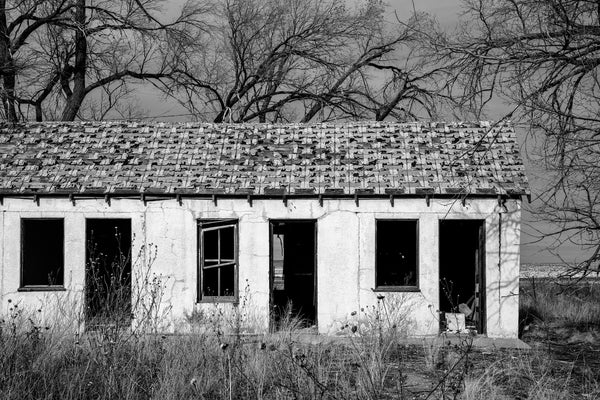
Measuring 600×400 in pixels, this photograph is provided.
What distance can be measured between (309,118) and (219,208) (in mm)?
15053

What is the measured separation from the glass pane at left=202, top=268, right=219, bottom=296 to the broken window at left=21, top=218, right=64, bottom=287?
10.7 feet

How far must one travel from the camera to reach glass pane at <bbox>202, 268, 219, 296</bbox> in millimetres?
15742

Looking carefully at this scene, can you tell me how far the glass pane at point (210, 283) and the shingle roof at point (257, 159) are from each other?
1964mm

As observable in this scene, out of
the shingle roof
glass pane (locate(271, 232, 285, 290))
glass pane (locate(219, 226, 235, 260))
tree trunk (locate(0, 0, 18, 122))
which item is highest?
tree trunk (locate(0, 0, 18, 122))

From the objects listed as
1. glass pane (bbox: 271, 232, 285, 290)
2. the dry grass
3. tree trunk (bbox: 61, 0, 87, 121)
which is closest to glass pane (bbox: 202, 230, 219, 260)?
glass pane (bbox: 271, 232, 285, 290)

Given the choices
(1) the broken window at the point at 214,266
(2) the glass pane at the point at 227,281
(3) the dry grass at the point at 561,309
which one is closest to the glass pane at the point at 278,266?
(2) the glass pane at the point at 227,281

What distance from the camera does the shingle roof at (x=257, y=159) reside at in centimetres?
1512

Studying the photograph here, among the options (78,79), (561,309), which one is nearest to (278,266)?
(78,79)

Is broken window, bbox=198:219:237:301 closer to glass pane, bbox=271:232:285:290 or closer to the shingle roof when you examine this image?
the shingle roof

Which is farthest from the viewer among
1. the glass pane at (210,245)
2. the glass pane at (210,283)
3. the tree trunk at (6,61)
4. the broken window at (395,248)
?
the tree trunk at (6,61)

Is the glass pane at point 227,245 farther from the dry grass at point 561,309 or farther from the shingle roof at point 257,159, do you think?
the dry grass at point 561,309

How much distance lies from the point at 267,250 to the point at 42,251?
5.90 metres

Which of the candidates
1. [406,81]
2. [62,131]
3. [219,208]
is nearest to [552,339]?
[219,208]

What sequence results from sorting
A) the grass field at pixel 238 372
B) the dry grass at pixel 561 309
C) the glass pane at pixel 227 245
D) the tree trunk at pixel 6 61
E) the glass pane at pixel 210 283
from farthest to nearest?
the tree trunk at pixel 6 61, the glass pane at pixel 227 245, the dry grass at pixel 561 309, the glass pane at pixel 210 283, the grass field at pixel 238 372
